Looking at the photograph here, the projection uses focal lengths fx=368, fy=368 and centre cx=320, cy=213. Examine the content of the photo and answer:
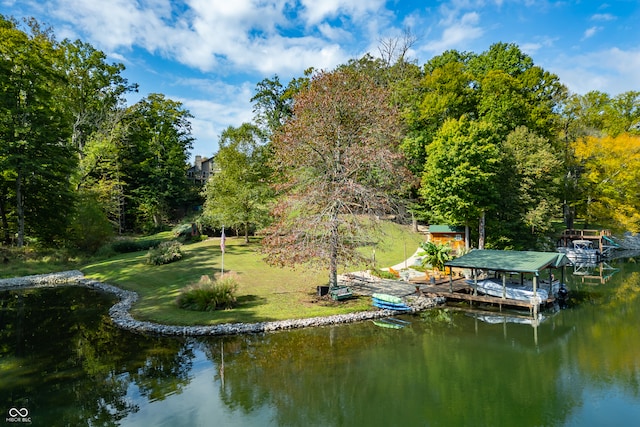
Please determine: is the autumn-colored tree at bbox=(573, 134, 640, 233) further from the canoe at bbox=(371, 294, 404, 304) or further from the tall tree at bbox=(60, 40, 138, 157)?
the tall tree at bbox=(60, 40, 138, 157)

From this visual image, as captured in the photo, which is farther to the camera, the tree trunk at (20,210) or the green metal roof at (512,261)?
the tree trunk at (20,210)

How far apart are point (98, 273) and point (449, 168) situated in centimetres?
2986

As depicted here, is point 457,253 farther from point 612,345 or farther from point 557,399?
point 557,399

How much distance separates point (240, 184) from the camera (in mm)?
34062

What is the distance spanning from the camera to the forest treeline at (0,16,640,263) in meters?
19.8

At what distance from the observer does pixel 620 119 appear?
166ft

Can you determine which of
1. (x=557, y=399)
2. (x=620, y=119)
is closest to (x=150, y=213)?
(x=557, y=399)

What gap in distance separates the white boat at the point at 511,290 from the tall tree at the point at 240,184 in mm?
18863

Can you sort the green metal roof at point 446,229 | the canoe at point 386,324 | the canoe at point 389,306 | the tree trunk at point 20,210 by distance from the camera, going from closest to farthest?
the canoe at point 386,324
the canoe at point 389,306
the tree trunk at point 20,210
the green metal roof at point 446,229

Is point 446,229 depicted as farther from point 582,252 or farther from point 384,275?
point 582,252

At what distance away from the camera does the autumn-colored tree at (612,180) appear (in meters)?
37.6

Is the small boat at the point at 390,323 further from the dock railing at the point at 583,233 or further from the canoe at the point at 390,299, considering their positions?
the dock railing at the point at 583,233

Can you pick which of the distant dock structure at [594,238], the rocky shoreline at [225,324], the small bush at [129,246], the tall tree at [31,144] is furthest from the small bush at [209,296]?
the distant dock structure at [594,238]

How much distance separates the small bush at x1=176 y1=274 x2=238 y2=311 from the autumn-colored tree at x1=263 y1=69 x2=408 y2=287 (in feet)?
9.27
